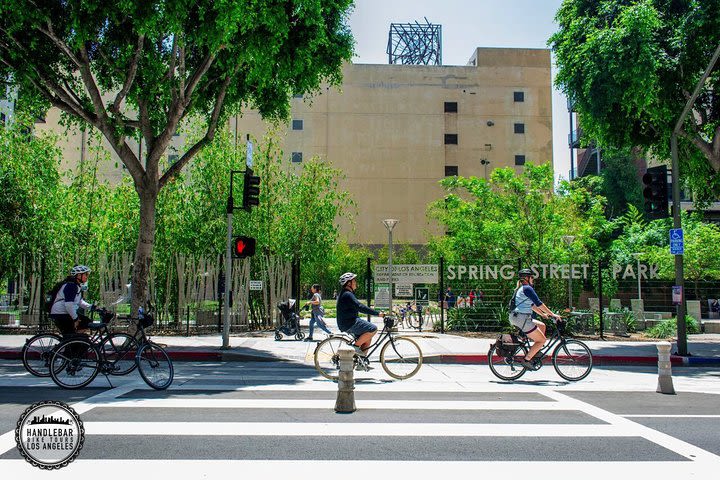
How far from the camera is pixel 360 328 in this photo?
1037cm

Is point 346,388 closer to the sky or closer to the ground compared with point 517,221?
closer to the ground

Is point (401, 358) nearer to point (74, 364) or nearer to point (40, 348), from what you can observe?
point (74, 364)

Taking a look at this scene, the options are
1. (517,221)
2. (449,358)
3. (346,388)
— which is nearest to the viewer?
(346,388)

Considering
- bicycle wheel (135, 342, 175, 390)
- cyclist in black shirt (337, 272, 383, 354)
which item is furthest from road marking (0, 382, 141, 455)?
cyclist in black shirt (337, 272, 383, 354)

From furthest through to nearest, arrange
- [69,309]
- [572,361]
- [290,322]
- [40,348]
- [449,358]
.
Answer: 1. [290,322]
2. [449,358]
3. [572,361]
4. [69,309]
5. [40,348]

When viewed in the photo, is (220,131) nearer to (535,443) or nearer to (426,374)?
(426,374)

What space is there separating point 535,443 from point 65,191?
79.1ft

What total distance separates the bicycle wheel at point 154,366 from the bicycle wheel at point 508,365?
543 centimetres

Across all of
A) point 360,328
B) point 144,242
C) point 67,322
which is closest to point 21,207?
point 144,242

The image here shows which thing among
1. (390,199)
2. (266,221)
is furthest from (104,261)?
(390,199)

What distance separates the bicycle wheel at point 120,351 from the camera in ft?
32.1

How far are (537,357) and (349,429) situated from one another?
5.13 m

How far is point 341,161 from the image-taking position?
2458 inches
